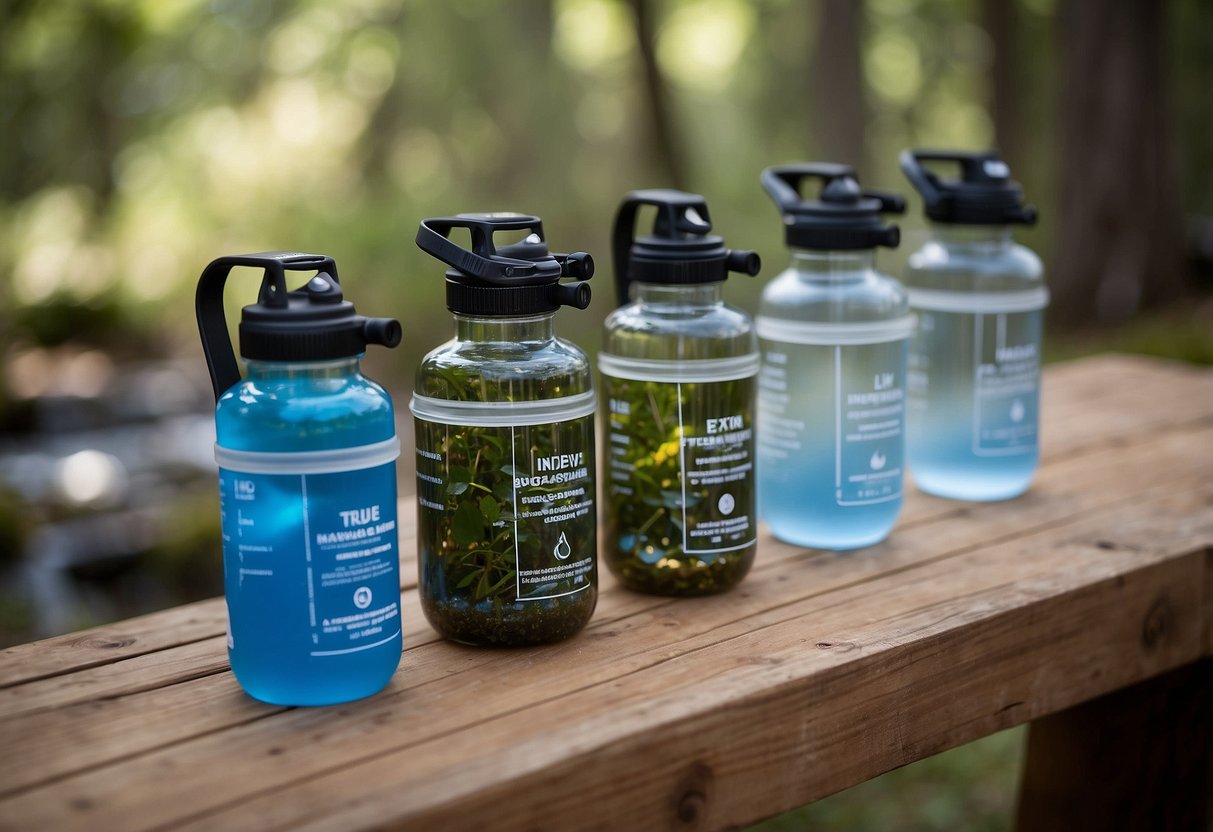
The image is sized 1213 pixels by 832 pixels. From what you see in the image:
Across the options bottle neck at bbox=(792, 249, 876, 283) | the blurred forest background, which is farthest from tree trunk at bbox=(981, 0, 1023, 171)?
bottle neck at bbox=(792, 249, 876, 283)

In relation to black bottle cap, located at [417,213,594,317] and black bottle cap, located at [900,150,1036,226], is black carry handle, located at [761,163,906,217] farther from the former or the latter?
black bottle cap, located at [417,213,594,317]

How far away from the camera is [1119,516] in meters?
2.09

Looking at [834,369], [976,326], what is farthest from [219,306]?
[976,326]

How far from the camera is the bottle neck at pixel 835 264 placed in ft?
6.23

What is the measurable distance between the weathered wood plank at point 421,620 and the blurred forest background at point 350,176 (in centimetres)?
342

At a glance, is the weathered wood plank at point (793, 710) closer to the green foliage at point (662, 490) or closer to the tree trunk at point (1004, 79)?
the green foliage at point (662, 490)

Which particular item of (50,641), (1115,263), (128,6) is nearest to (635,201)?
(50,641)

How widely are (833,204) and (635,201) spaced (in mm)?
340

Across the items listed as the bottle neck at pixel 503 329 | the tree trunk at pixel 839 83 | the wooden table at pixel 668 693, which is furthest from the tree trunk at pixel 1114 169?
the bottle neck at pixel 503 329

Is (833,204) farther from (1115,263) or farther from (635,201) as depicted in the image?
(1115,263)

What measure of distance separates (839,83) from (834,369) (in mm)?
7612

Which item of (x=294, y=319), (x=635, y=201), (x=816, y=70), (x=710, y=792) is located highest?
(x=816, y=70)

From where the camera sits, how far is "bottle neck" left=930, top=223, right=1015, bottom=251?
215 centimetres

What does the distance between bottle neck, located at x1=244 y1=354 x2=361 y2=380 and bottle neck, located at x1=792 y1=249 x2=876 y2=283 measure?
0.84 metres
